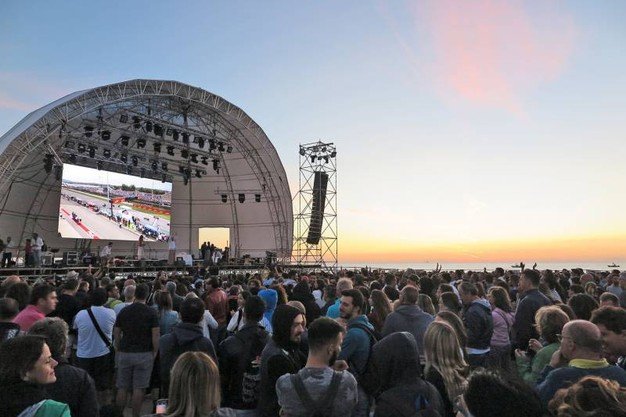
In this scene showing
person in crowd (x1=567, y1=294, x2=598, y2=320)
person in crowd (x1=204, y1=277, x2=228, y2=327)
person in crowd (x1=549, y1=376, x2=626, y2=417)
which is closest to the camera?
person in crowd (x1=549, y1=376, x2=626, y2=417)

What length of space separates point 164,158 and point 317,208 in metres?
9.97

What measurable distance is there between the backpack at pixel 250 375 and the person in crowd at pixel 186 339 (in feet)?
1.76

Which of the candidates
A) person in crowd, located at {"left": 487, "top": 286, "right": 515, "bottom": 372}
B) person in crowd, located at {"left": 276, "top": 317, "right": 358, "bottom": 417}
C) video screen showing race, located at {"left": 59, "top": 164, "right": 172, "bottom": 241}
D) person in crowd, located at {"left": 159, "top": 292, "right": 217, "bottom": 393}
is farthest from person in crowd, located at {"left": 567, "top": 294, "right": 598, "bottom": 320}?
video screen showing race, located at {"left": 59, "top": 164, "right": 172, "bottom": 241}

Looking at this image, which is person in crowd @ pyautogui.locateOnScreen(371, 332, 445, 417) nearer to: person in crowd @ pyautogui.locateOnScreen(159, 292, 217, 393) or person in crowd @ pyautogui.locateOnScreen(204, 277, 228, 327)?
person in crowd @ pyautogui.locateOnScreen(159, 292, 217, 393)

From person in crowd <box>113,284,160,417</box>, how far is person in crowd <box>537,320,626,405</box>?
14.4 ft

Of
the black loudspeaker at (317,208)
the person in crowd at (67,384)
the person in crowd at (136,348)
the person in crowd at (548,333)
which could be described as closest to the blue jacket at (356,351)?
the person in crowd at (548,333)

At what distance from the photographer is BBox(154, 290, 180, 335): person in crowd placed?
5.97 metres

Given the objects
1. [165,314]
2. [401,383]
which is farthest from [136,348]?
[401,383]

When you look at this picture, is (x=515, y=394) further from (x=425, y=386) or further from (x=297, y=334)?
(x=297, y=334)

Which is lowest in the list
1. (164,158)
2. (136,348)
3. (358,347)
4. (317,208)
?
Answer: (136,348)

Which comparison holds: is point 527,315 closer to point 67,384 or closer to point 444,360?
point 444,360

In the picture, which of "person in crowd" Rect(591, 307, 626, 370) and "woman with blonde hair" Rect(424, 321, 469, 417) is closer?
"woman with blonde hair" Rect(424, 321, 469, 417)

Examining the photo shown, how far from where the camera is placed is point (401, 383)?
305cm

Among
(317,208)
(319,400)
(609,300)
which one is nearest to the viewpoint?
(319,400)
